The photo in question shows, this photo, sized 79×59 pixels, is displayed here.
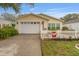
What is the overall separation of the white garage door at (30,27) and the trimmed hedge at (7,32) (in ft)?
0.30

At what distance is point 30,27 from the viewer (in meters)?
3.80

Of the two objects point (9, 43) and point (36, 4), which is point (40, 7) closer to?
point (36, 4)

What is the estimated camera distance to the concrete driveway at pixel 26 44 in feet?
12.4

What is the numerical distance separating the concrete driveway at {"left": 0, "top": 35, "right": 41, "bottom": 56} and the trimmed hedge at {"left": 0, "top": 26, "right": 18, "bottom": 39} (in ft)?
0.16

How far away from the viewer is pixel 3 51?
3.81 m

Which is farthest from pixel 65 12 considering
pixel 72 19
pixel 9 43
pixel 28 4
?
pixel 9 43

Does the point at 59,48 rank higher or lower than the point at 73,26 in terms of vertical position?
lower

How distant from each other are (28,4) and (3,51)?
2.06ft

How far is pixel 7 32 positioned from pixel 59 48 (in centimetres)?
64

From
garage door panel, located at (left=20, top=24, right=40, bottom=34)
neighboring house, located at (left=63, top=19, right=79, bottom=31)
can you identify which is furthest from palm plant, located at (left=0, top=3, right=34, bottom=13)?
neighboring house, located at (left=63, top=19, right=79, bottom=31)

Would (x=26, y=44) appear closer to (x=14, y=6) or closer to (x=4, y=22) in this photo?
(x=4, y=22)

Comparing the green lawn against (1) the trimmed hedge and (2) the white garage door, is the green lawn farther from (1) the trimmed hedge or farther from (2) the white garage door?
(1) the trimmed hedge

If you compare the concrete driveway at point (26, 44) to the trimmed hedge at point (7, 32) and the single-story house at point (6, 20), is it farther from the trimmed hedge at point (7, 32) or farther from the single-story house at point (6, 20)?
the single-story house at point (6, 20)

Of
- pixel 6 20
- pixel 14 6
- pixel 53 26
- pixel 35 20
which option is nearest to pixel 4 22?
pixel 6 20
